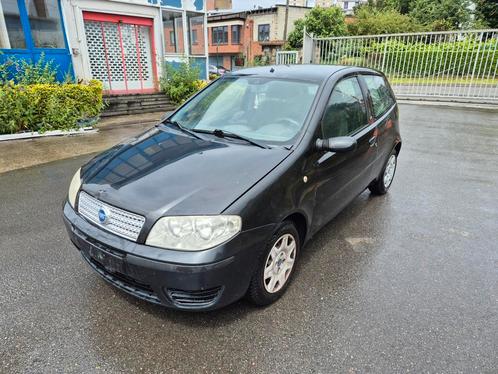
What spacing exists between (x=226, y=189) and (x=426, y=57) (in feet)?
45.2

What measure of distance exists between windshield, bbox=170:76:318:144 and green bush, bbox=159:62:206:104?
7.94 metres

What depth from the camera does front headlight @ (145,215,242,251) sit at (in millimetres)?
1970

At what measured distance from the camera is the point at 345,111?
324cm

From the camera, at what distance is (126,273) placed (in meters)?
2.08

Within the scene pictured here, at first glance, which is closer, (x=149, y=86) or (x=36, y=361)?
(x=36, y=361)

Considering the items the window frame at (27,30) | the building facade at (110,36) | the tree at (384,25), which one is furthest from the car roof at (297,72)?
the tree at (384,25)

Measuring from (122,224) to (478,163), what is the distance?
20.6ft

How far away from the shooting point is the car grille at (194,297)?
2.07m

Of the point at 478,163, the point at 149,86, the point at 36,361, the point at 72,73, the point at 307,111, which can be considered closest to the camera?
the point at 36,361

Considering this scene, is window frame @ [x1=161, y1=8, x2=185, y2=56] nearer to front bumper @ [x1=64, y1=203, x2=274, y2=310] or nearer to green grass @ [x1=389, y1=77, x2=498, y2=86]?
green grass @ [x1=389, y1=77, x2=498, y2=86]

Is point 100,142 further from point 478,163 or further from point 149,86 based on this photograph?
point 478,163

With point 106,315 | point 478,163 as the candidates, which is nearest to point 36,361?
point 106,315

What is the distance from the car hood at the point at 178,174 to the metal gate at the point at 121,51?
29.2 feet

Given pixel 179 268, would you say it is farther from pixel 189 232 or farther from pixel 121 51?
pixel 121 51
